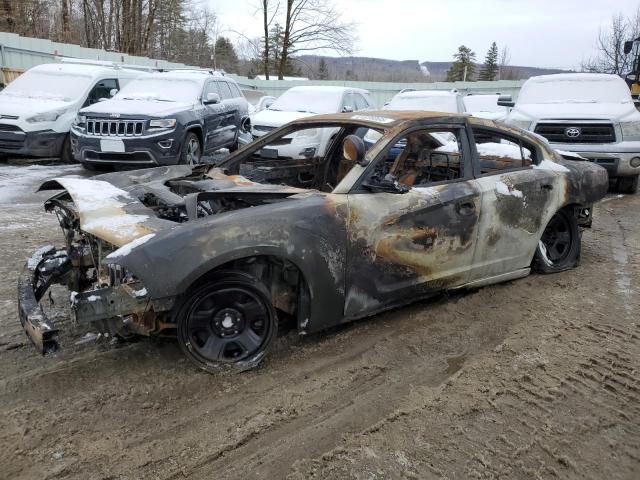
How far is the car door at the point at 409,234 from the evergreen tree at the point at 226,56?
173 feet

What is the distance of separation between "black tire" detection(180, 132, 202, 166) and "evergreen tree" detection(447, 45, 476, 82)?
60.0 m

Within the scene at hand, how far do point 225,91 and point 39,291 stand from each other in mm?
8989

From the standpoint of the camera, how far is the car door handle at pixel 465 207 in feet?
13.1

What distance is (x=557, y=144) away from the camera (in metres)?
8.91

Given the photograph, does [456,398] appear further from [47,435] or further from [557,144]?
[557,144]

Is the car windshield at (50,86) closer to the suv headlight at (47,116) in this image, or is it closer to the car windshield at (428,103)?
the suv headlight at (47,116)

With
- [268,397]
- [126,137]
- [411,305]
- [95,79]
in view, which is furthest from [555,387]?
[95,79]

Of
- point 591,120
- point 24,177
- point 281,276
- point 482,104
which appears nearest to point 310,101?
point 482,104

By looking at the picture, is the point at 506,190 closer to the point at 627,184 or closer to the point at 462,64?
the point at 627,184

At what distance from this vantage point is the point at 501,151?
4984 mm

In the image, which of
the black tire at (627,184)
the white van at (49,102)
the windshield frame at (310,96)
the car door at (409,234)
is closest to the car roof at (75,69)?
the white van at (49,102)

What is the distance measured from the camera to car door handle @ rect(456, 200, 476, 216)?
4.00 meters

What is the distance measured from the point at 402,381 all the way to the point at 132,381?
158cm

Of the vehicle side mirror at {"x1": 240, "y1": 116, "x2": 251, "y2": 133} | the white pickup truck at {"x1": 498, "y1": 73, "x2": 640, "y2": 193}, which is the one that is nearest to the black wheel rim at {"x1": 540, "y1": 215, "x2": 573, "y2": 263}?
the white pickup truck at {"x1": 498, "y1": 73, "x2": 640, "y2": 193}
